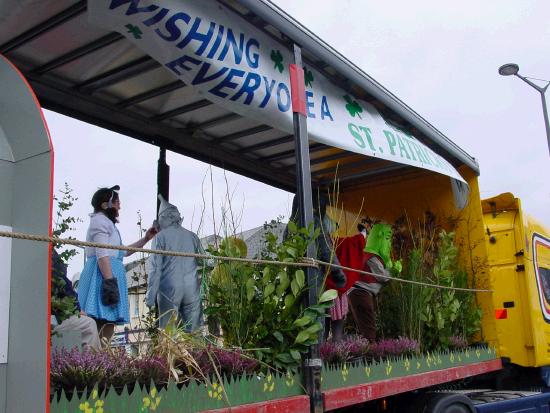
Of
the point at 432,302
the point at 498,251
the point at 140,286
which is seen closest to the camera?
the point at 140,286

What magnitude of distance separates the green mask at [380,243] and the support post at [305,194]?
1.99 meters

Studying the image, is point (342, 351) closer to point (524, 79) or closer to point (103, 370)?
point (103, 370)

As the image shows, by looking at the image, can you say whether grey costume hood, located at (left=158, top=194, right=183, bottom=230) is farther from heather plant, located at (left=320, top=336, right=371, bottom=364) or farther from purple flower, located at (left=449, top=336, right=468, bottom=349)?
purple flower, located at (left=449, top=336, right=468, bottom=349)

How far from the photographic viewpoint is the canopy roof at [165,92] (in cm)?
351

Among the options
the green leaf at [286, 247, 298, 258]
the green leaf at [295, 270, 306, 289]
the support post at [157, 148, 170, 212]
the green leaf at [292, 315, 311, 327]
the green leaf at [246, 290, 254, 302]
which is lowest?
the green leaf at [292, 315, 311, 327]

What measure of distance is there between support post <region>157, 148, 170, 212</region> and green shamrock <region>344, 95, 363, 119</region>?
5.66ft

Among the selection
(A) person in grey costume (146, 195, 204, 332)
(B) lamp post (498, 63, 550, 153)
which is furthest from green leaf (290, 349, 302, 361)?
(B) lamp post (498, 63, 550, 153)

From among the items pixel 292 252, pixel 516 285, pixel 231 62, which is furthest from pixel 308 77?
pixel 516 285

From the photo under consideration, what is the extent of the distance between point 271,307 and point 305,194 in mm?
668

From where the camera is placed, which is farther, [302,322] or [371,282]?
[371,282]

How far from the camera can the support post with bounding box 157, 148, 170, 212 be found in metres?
5.02

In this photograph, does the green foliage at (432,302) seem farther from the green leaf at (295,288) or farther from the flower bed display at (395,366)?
the green leaf at (295,288)

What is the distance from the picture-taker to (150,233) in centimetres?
478

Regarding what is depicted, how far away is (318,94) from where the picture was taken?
4.00m
